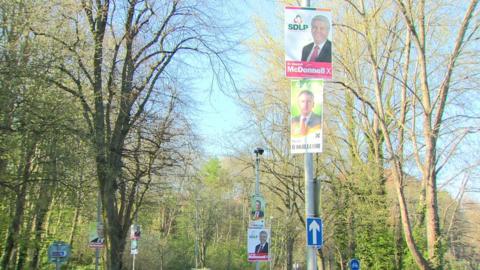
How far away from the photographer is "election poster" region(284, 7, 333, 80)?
10.0 m

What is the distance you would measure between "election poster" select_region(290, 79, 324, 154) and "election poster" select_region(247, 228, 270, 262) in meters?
8.75

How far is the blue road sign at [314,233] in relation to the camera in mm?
9648

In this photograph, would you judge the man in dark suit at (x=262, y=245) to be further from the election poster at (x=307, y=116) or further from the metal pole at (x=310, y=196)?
the election poster at (x=307, y=116)

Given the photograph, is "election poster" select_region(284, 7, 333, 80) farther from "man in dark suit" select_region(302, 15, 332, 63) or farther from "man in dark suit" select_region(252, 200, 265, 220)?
"man in dark suit" select_region(252, 200, 265, 220)

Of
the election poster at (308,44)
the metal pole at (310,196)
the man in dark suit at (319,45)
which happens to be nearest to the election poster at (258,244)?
the metal pole at (310,196)

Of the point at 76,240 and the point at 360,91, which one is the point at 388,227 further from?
the point at 76,240

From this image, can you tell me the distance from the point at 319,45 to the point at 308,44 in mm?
211

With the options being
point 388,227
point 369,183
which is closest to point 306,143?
point 369,183

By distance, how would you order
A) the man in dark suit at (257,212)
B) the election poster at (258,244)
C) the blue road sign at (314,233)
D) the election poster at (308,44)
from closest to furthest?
the blue road sign at (314,233), the election poster at (308,44), the election poster at (258,244), the man in dark suit at (257,212)

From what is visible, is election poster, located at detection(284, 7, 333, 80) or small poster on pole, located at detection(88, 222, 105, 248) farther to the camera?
small poster on pole, located at detection(88, 222, 105, 248)

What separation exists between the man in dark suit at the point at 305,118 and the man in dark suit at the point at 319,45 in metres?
0.69

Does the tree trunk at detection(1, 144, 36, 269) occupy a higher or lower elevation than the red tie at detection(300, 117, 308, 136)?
lower

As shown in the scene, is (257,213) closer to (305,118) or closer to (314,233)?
(314,233)

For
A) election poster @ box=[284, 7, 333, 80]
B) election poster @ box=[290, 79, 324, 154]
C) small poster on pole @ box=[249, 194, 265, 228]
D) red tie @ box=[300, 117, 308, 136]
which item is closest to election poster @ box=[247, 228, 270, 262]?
small poster on pole @ box=[249, 194, 265, 228]
